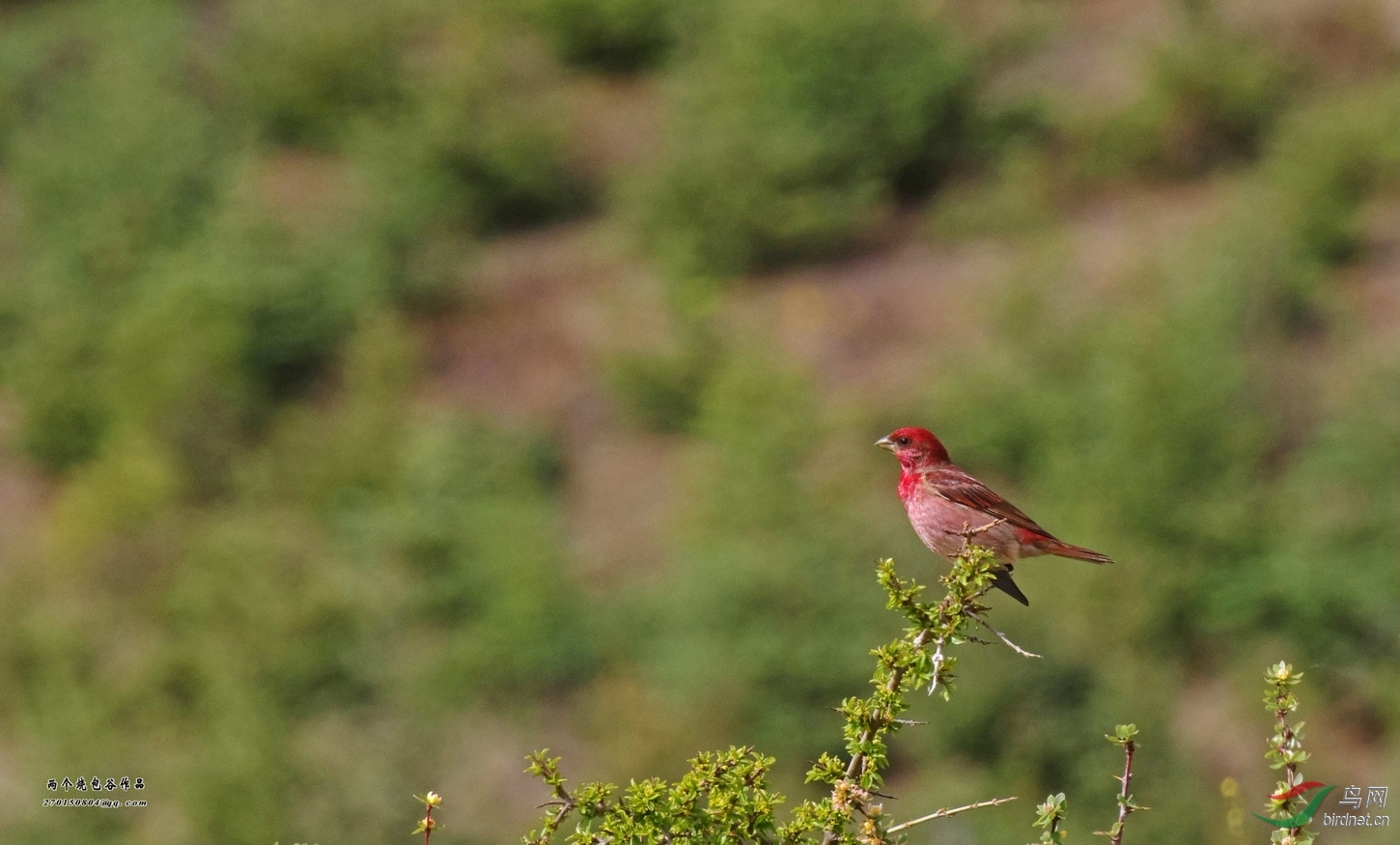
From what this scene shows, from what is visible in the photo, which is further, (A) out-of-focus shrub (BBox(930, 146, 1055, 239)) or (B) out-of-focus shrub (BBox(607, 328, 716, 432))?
(A) out-of-focus shrub (BBox(930, 146, 1055, 239))

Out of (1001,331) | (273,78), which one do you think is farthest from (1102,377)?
(273,78)

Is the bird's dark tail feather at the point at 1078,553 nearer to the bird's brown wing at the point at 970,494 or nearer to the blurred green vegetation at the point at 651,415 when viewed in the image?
the bird's brown wing at the point at 970,494

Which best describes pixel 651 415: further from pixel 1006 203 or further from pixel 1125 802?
pixel 1125 802

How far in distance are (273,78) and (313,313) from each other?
29.7ft

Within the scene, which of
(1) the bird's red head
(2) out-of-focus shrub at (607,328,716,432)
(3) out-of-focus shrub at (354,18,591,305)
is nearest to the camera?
(1) the bird's red head

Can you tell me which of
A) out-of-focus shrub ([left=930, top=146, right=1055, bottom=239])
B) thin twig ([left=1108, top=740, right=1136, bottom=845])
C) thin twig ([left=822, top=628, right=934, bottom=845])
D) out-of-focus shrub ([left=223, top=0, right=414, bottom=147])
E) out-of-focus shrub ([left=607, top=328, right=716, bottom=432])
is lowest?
thin twig ([left=1108, top=740, right=1136, bottom=845])

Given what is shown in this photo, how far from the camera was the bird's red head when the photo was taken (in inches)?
351

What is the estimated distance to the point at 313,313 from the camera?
4003cm

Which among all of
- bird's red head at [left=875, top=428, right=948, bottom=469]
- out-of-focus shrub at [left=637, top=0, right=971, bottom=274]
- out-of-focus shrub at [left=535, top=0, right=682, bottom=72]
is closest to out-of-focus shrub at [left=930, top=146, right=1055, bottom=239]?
out-of-focus shrub at [left=637, top=0, right=971, bottom=274]

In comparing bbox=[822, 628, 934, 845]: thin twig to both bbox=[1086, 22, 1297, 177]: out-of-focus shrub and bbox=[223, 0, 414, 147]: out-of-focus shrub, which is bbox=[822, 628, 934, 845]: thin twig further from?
bbox=[223, 0, 414, 147]: out-of-focus shrub

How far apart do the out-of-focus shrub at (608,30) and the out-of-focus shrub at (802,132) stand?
4320mm

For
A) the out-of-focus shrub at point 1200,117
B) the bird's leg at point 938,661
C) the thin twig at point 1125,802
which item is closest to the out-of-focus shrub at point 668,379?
the out-of-focus shrub at point 1200,117

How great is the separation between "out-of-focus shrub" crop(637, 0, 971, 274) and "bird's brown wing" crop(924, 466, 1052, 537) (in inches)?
1184

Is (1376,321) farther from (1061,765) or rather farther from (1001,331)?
(1061,765)
